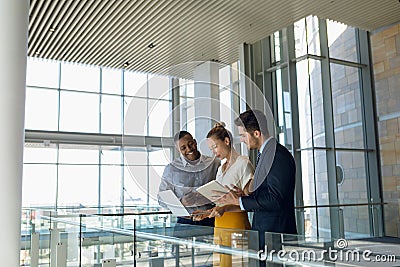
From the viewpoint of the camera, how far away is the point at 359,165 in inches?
412

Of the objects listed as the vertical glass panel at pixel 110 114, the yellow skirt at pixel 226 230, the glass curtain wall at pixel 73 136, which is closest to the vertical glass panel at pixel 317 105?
the glass curtain wall at pixel 73 136

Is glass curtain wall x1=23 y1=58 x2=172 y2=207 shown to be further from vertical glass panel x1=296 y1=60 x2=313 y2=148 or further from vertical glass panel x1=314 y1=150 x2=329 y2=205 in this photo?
vertical glass panel x1=314 y1=150 x2=329 y2=205

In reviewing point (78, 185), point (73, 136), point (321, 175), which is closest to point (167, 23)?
point (321, 175)

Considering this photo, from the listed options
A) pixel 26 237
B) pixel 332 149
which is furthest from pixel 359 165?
pixel 26 237

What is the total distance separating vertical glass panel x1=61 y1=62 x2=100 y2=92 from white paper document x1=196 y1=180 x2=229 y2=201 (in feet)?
46.6

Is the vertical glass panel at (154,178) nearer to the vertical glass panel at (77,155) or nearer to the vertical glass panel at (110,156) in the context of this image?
the vertical glass panel at (77,155)

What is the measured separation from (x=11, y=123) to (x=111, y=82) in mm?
15422

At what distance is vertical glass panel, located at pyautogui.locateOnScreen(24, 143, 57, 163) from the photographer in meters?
14.9

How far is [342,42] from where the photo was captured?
425 inches

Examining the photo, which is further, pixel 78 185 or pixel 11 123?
pixel 78 185

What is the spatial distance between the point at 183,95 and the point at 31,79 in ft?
47.0

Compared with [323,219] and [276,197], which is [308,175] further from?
[276,197]

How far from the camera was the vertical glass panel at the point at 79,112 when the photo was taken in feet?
49.9

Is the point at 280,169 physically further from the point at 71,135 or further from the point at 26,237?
the point at 71,135
